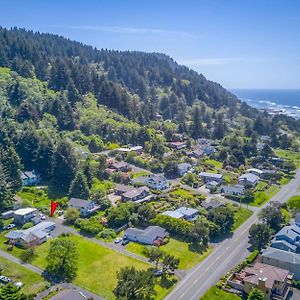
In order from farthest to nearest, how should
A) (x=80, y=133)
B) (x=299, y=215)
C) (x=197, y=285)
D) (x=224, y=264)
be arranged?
(x=80, y=133), (x=299, y=215), (x=224, y=264), (x=197, y=285)

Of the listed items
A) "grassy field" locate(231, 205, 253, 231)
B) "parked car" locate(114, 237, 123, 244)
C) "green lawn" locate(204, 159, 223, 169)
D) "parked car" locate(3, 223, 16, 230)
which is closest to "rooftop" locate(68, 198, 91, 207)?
"parked car" locate(3, 223, 16, 230)

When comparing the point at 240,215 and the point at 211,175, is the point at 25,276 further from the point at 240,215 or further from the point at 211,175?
the point at 211,175

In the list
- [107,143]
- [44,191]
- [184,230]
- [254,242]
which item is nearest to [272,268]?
[254,242]

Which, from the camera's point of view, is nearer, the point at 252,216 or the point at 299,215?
the point at 299,215

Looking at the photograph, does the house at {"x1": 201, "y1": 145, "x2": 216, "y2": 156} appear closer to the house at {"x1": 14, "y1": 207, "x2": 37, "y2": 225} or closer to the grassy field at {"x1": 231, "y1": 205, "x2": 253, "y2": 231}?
the grassy field at {"x1": 231, "y1": 205, "x2": 253, "y2": 231}

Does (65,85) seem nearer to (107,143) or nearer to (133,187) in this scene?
(107,143)

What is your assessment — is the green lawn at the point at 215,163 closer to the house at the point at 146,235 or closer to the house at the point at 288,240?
the house at the point at 288,240
